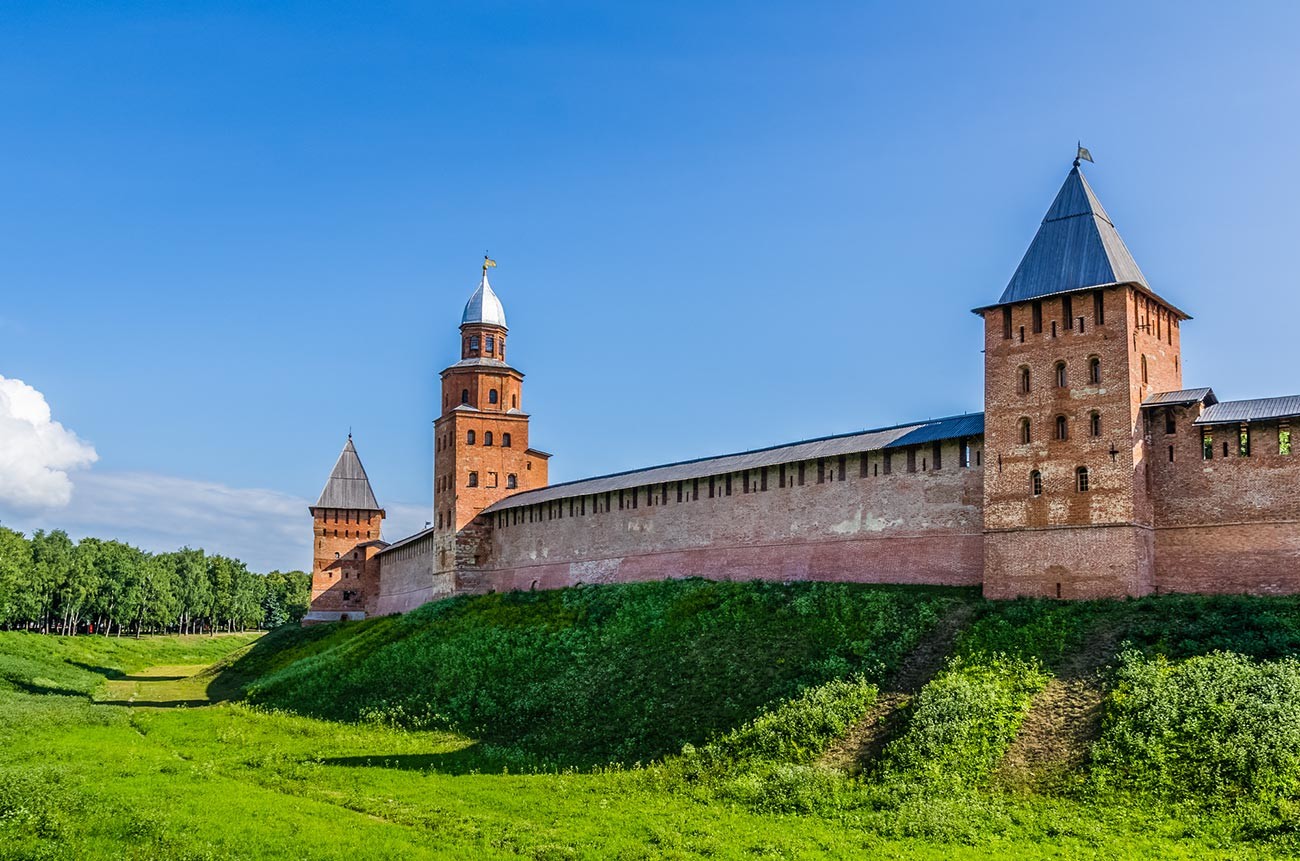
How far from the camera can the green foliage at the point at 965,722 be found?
20375 mm

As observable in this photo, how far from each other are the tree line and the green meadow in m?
43.1

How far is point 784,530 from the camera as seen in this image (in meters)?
34.8

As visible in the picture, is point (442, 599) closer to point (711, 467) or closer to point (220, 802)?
point (711, 467)

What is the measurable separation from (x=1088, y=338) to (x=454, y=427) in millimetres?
29606

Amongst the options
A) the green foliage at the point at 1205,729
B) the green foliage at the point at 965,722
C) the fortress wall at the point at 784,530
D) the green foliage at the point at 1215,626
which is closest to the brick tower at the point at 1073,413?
the green foliage at the point at 1215,626

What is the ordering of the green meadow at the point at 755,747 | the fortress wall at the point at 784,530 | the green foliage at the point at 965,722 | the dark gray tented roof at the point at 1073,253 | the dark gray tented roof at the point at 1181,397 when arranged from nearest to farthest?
1. the green meadow at the point at 755,747
2. the green foliage at the point at 965,722
3. the dark gray tented roof at the point at 1181,397
4. the dark gray tented roof at the point at 1073,253
5. the fortress wall at the point at 784,530

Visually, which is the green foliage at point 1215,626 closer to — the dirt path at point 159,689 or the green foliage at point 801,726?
the green foliage at point 801,726

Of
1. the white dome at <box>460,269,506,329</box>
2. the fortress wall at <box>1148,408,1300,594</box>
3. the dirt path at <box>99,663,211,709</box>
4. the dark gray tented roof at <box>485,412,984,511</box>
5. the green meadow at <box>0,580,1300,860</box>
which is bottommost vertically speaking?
the dirt path at <box>99,663,211,709</box>

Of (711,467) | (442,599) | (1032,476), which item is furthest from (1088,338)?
(442,599)

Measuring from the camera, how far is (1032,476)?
92.1ft

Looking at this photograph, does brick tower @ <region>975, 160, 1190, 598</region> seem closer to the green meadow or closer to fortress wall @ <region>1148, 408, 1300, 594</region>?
fortress wall @ <region>1148, 408, 1300, 594</region>

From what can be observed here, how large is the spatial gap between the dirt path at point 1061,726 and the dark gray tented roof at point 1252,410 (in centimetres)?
623

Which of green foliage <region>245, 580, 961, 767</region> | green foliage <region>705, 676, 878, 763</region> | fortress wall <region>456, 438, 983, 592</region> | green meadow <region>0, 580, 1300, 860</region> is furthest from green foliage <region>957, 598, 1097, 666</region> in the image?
fortress wall <region>456, 438, 983, 592</region>

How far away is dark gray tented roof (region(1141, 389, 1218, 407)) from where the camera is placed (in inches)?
1065
